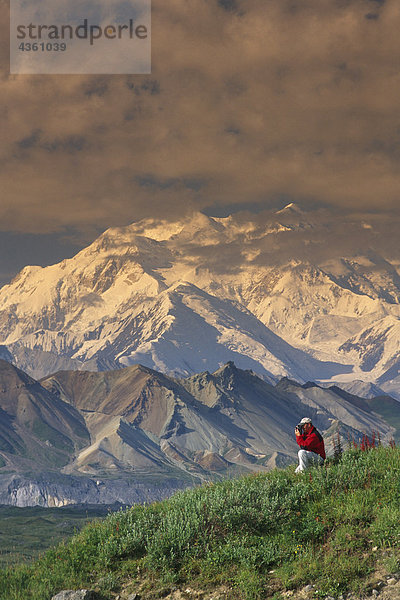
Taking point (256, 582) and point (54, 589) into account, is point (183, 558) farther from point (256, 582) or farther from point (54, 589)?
point (54, 589)

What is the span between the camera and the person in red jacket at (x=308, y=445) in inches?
852

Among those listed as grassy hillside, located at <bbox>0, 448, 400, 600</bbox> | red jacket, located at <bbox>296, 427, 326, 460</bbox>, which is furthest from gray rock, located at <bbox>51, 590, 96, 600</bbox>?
red jacket, located at <bbox>296, 427, 326, 460</bbox>

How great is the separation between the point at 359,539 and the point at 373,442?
624cm

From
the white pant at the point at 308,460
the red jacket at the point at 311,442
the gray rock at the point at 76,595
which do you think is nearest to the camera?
the gray rock at the point at 76,595

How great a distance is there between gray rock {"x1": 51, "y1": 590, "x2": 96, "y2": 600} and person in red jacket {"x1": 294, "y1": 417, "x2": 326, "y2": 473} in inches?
321

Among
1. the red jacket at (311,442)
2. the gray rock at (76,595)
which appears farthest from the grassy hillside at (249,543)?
the red jacket at (311,442)

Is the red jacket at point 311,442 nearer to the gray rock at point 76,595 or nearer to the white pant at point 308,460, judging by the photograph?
the white pant at point 308,460

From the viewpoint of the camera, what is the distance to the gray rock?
16.7m

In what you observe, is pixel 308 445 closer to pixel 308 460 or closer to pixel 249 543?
pixel 308 460

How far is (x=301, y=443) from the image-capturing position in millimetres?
21875

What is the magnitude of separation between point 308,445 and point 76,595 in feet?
29.6

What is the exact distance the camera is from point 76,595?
55.1 ft

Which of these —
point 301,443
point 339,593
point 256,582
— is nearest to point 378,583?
point 339,593

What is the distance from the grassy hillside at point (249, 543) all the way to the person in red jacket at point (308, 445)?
2.59ft
